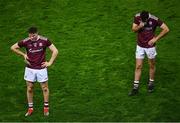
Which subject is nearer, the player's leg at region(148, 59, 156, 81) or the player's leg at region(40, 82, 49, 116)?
the player's leg at region(40, 82, 49, 116)

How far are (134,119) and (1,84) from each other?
4481 millimetres

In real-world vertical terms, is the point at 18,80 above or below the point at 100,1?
below

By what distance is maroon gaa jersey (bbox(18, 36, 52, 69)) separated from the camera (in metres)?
10.3

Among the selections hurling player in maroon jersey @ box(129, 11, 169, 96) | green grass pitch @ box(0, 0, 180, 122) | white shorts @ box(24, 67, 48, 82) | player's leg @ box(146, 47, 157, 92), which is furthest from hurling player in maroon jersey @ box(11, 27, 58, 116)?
player's leg @ box(146, 47, 157, 92)

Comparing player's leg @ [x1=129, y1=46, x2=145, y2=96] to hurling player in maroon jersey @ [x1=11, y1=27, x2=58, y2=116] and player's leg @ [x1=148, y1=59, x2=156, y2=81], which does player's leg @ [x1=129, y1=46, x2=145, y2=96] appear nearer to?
player's leg @ [x1=148, y1=59, x2=156, y2=81]

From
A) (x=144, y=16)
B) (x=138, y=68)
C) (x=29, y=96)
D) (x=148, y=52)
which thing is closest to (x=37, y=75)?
(x=29, y=96)

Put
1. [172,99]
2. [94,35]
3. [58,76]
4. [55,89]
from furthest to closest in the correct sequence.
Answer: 1. [94,35]
2. [58,76]
3. [55,89]
4. [172,99]

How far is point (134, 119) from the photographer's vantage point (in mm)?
10305

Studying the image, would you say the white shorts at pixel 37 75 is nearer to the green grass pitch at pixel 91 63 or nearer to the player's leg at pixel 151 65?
the green grass pitch at pixel 91 63

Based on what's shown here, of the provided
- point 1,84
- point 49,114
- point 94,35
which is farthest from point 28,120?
point 94,35

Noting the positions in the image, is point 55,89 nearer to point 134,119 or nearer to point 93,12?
point 134,119

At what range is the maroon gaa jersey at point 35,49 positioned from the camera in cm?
1031

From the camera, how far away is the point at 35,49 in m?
10.3

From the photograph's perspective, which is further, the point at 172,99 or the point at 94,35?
the point at 94,35
